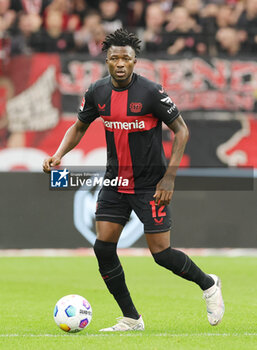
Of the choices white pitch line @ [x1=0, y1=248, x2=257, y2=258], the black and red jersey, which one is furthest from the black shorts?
white pitch line @ [x1=0, y1=248, x2=257, y2=258]

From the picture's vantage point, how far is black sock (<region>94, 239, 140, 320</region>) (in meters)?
6.32

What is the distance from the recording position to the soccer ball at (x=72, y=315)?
610cm

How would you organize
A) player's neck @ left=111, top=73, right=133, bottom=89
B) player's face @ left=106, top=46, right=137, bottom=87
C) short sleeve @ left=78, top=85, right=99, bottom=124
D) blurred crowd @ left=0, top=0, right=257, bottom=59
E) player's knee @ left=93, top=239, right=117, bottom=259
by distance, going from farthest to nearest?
blurred crowd @ left=0, top=0, right=257, bottom=59 → short sleeve @ left=78, top=85, right=99, bottom=124 → player's knee @ left=93, top=239, right=117, bottom=259 → player's neck @ left=111, top=73, right=133, bottom=89 → player's face @ left=106, top=46, right=137, bottom=87

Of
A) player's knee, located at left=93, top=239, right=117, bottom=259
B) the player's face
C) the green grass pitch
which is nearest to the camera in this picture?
the green grass pitch

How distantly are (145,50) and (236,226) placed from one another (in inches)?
146

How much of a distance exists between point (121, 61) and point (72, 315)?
200 cm

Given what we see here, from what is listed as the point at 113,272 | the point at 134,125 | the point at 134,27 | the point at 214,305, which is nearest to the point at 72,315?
the point at 113,272

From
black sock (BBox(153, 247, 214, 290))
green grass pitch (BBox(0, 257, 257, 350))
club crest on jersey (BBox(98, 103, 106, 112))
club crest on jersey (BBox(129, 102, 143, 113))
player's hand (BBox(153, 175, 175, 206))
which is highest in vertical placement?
club crest on jersey (BBox(129, 102, 143, 113))

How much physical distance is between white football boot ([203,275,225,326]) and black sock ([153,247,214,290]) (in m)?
0.05

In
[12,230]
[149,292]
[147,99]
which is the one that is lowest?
[12,230]

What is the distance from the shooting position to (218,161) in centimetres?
1420

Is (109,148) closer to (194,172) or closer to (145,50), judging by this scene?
(194,172)

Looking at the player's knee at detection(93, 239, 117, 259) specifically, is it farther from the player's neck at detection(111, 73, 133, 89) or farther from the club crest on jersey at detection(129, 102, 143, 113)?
the player's neck at detection(111, 73, 133, 89)

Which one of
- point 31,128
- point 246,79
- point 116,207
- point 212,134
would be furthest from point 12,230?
point 116,207
